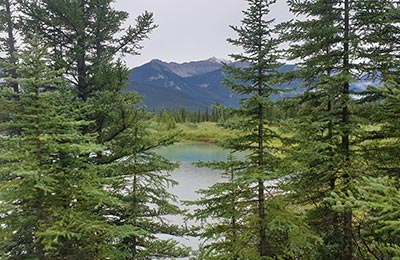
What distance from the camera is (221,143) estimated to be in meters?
6.60

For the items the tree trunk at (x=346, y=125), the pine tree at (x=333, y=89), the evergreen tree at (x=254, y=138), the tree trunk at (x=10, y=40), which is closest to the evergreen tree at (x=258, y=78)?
the evergreen tree at (x=254, y=138)

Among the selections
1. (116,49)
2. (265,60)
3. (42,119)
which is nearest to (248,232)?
(265,60)

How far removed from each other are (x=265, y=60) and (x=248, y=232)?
137 inches

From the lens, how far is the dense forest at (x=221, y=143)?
4.99 m

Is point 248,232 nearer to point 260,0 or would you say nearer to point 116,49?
point 260,0

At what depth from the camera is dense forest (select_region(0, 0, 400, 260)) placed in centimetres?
499

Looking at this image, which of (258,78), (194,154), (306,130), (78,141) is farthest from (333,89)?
(194,154)

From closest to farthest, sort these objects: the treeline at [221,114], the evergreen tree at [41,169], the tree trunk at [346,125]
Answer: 1. the evergreen tree at [41,169]
2. the treeline at [221,114]
3. the tree trunk at [346,125]

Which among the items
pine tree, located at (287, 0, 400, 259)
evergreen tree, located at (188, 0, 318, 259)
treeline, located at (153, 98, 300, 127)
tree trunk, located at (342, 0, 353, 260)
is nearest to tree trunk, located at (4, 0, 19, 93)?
treeline, located at (153, 98, 300, 127)

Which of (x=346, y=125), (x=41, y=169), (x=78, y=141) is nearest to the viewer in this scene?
(x=41, y=169)

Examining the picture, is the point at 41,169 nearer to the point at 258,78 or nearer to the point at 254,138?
the point at 254,138

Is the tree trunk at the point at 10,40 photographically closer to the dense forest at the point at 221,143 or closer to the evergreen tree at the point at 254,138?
the dense forest at the point at 221,143

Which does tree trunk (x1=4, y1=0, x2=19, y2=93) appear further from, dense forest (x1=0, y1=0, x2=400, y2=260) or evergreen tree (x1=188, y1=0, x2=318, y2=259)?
evergreen tree (x1=188, y1=0, x2=318, y2=259)

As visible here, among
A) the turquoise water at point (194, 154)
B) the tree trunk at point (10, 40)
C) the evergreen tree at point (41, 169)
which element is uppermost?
the tree trunk at point (10, 40)
